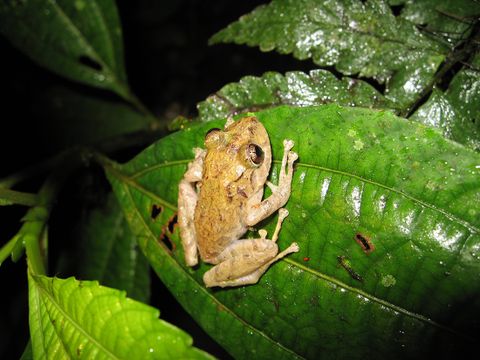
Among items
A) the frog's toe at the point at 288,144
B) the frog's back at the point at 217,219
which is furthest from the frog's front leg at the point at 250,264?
the frog's toe at the point at 288,144

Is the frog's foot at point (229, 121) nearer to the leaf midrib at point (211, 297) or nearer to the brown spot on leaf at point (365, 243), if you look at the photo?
the leaf midrib at point (211, 297)

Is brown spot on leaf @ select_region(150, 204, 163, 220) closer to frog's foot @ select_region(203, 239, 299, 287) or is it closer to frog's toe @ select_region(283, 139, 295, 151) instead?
frog's foot @ select_region(203, 239, 299, 287)

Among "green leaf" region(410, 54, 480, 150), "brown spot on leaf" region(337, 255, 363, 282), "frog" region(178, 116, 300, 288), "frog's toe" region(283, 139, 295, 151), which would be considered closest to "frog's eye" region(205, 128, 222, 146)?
"frog" region(178, 116, 300, 288)

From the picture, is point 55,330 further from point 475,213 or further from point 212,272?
point 475,213

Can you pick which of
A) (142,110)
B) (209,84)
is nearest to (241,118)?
(142,110)

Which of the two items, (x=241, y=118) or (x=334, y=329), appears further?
(x=241, y=118)
